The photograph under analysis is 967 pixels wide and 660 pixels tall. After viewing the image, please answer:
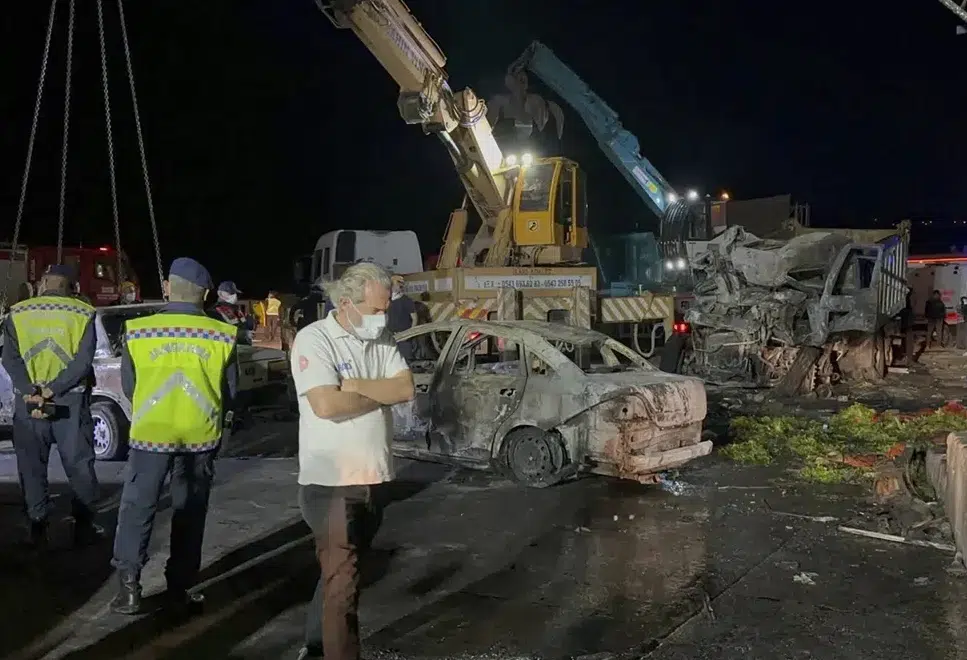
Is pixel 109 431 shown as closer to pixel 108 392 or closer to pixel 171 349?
pixel 108 392

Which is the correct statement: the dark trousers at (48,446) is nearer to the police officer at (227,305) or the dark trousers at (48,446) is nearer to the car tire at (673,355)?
the police officer at (227,305)

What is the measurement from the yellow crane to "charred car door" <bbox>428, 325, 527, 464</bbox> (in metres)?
6.13

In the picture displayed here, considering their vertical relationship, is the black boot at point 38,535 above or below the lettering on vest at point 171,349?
below

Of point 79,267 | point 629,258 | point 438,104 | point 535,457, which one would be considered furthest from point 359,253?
point 629,258

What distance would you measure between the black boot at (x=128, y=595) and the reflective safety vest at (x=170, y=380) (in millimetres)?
726

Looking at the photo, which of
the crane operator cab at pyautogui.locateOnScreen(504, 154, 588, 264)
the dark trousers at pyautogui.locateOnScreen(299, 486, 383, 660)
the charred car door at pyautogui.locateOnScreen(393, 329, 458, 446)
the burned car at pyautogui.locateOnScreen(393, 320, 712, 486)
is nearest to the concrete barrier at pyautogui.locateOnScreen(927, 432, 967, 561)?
the burned car at pyautogui.locateOnScreen(393, 320, 712, 486)

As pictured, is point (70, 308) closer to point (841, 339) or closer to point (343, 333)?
point (343, 333)

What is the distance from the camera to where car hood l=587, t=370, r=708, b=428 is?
7.54m

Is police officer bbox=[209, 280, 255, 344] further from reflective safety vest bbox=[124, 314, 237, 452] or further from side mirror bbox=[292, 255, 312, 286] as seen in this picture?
side mirror bbox=[292, 255, 312, 286]

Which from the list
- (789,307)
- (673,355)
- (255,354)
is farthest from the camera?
(673,355)

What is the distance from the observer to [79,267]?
69.0 ft

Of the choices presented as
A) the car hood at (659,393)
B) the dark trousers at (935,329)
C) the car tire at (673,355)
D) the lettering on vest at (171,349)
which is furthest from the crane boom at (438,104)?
the dark trousers at (935,329)

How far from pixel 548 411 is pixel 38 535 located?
13.5ft

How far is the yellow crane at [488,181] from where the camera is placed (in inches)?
527
